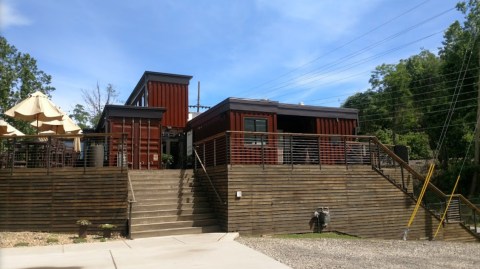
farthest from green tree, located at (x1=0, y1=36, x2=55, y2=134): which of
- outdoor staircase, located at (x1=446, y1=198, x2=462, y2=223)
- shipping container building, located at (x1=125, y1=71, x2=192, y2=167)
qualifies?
outdoor staircase, located at (x1=446, y1=198, x2=462, y2=223)

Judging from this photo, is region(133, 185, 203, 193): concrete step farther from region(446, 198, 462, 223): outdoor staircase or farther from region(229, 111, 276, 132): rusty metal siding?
region(446, 198, 462, 223): outdoor staircase

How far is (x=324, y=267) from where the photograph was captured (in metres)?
7.77

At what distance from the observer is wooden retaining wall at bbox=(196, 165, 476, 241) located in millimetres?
12641

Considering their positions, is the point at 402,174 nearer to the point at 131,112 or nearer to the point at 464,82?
the point at 131,112

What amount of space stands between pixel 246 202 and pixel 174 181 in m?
3.03

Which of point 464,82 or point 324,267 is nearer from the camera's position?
point 324,267

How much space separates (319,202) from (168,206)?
4851mm

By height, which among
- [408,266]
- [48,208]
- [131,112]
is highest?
[131,112]

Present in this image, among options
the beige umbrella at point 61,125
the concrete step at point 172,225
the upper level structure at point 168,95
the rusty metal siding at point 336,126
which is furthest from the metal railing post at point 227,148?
the upper level structure at point 168,95

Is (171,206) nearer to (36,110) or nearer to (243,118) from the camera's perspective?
(243,118)

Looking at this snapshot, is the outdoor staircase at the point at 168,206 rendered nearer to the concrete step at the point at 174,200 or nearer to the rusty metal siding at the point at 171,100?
the concrete step at the point at 174,200

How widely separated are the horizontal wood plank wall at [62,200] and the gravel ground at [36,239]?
0.39m

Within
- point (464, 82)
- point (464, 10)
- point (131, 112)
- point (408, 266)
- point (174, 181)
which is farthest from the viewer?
point (464, 10)

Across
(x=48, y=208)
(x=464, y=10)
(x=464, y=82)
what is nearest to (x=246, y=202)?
(x=48, y=208)
